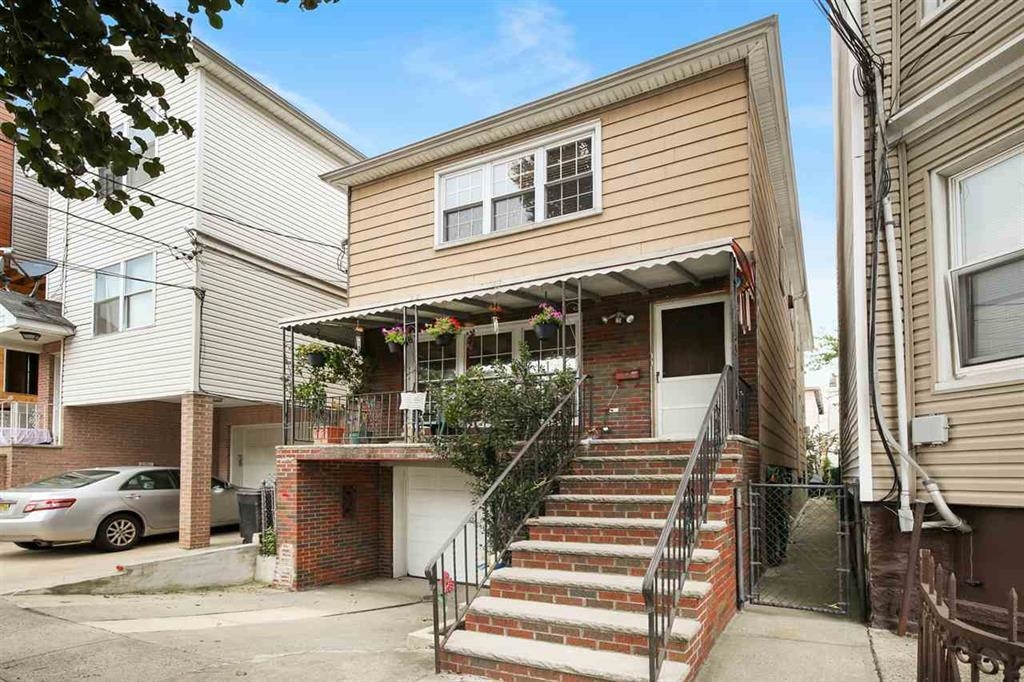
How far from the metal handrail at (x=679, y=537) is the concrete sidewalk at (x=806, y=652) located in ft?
1.93

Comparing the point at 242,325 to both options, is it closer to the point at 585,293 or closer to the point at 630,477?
the point at 585,293

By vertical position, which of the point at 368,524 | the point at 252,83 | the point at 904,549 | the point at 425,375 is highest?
the point at 252,83

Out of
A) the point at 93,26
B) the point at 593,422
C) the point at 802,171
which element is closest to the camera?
the point at 93,26

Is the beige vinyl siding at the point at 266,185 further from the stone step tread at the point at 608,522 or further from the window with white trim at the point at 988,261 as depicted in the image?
the window with white trim at the point at 988,261

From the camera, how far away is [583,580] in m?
5.76

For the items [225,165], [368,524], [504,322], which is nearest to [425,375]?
[504,322]

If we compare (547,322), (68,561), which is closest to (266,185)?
(68,561)

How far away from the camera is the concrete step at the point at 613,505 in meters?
6.53

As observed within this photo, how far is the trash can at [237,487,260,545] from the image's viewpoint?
38.8 ft

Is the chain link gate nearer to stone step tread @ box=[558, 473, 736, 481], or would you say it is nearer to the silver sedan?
stone step tread @ box=[558, 473, 736, 481]

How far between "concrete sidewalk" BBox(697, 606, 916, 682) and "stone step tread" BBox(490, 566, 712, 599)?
554 millimetres

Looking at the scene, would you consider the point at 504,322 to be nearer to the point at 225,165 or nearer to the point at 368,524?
the point at 368,524

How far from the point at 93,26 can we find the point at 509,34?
10651mm

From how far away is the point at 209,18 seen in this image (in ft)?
16.2
